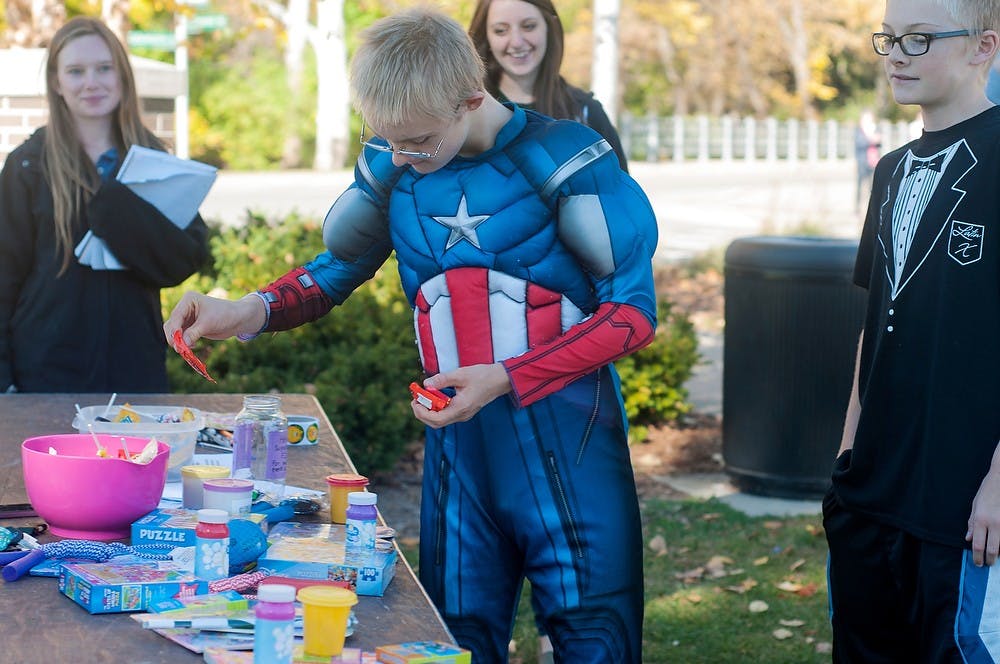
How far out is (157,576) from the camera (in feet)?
7.59

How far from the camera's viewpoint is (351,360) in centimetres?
641

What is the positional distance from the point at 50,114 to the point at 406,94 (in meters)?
2.47

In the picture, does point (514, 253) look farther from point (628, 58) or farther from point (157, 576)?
point (628, 58)

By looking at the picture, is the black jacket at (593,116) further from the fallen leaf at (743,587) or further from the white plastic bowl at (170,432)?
the white plastic bowl at (170,432)

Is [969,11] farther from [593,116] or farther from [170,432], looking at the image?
[593,116]

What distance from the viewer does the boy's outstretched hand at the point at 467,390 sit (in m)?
2.61

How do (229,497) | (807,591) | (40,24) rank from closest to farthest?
(229,497) → (807,591) → (40,24)

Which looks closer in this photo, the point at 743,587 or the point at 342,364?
the point at 743,587

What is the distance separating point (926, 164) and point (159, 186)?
8.75ft

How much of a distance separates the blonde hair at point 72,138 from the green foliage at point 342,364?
5.44 ft

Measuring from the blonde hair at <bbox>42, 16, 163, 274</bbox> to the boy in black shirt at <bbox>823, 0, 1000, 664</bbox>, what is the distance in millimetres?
2722

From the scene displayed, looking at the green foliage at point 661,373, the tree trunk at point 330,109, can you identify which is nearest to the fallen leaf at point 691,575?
the green foliage at point 661,373

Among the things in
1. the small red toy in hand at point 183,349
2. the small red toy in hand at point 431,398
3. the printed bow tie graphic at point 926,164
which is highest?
the printed bow tie graphic at point 926,164

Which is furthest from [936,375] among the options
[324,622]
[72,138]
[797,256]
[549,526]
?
[797,256]
